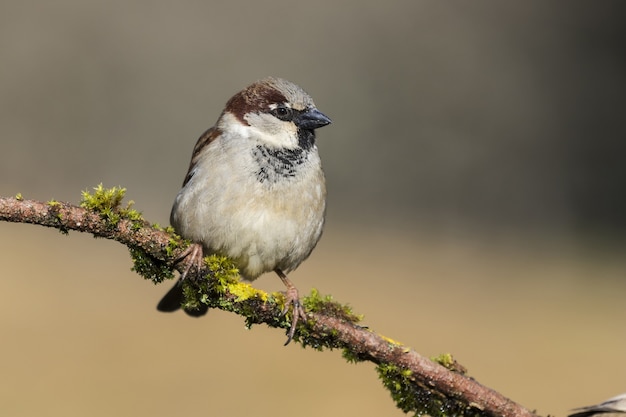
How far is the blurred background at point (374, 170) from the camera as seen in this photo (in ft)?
16.2

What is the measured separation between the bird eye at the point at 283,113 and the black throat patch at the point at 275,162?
10cm

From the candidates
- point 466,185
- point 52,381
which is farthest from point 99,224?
point 466,185

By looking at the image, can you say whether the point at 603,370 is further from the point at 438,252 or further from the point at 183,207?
the point at 183,207

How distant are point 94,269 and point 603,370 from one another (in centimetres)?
320

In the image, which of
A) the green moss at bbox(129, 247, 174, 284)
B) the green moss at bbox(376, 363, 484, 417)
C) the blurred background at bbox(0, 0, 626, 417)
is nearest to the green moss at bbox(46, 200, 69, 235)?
the green moss at bbox(129, 247, 174, 284)

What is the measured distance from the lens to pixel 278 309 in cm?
214

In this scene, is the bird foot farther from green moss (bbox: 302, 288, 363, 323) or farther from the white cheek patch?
the white cheek patch

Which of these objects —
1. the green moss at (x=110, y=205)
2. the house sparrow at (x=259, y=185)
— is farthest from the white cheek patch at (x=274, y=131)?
the green moss at (x=110, y=205)

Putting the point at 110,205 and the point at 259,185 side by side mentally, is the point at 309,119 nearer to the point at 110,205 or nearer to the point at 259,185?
the point at 259,185

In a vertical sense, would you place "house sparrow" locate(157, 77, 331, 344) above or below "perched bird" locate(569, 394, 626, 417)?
above

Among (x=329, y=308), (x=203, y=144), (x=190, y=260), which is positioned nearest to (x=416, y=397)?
(x=329, y=308)

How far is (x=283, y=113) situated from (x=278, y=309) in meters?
0.85

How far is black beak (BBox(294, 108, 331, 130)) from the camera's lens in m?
2.77

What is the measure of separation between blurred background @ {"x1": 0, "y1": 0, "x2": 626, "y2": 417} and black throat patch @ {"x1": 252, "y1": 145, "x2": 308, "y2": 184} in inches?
73.1
